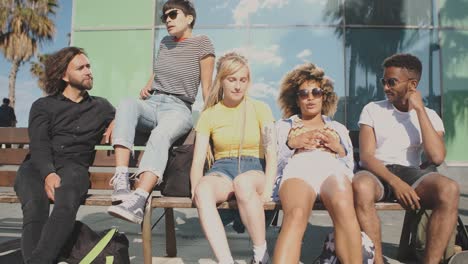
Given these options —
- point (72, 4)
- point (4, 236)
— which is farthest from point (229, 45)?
point (4, 236)

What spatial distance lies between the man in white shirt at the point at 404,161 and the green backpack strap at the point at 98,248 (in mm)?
1684

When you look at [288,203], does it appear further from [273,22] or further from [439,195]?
[273,22]

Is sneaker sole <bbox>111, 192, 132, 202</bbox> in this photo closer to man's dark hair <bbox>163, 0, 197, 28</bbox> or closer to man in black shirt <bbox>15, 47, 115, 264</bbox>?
man in black shirt <bbox>15, 47, 115, 264</bbox>

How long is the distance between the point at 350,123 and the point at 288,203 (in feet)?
24.7

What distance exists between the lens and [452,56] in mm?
9859

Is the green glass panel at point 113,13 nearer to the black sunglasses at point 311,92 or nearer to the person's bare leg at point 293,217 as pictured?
the black sunglasses at point 311,92

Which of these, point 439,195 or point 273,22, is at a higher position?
point 273,22

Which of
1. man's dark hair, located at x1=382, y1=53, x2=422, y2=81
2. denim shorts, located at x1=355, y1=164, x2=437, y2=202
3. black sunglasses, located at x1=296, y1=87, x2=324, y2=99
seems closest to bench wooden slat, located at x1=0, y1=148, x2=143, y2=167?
black sunglasses, located at x1=296, y1=87, x2=324, y2=99

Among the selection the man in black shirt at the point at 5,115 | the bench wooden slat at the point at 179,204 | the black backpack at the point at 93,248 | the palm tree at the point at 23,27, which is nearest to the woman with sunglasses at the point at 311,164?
the bench wooden slat at the point at 179,204

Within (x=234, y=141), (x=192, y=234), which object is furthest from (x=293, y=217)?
(x=192, y=234)

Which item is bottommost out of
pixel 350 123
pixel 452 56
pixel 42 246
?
pixel 42 246

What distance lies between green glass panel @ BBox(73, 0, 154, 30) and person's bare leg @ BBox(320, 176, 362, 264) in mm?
8397

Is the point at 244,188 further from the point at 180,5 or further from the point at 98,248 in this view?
the point at 180,5

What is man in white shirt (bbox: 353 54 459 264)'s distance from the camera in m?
2.67
